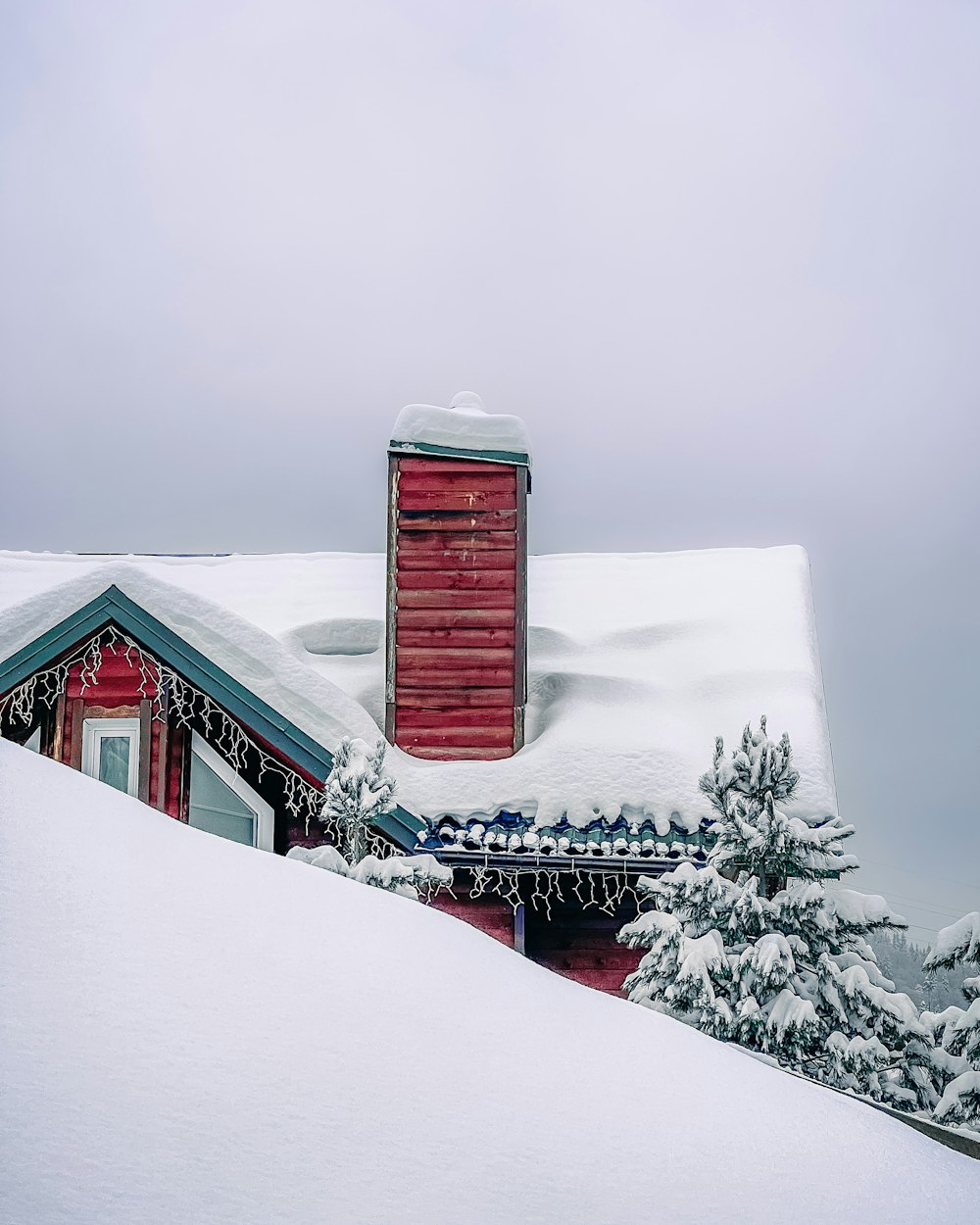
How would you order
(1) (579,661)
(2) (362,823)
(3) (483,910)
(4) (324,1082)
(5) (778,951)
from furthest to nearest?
(1) (579,661) < (3) (483,910) < (2) (362,823) < (5) (778,951) < (4) (324,1082)

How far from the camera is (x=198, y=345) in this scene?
70500 mm

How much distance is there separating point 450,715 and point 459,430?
2.08m

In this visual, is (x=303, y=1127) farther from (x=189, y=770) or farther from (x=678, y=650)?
(x=678, y=650)

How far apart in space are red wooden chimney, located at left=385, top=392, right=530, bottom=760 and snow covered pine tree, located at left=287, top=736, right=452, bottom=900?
5.21 feet

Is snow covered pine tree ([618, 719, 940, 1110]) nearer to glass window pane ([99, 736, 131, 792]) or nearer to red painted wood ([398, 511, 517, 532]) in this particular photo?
red painted wood ([398, 511, 517, 532])

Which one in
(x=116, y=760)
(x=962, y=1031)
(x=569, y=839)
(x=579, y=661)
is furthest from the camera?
(x=579, y=661)

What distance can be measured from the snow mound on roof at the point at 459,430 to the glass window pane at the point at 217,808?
9.06 feet

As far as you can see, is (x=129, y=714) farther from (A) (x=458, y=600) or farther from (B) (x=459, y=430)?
(B) (x=459, y=430)

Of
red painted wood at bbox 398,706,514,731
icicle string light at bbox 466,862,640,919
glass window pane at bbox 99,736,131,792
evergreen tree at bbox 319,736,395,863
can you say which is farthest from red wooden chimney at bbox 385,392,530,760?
glass window pane at bbox 99,736,131,792

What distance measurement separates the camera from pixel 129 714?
7105 mm

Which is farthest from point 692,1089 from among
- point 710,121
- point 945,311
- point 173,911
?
point 710,121

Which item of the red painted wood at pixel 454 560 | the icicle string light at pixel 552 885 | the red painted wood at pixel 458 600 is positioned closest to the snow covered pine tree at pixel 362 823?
the icicle string light at pixel 552 885

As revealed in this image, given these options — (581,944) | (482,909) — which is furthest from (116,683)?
(581,944)

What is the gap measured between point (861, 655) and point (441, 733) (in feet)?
128
